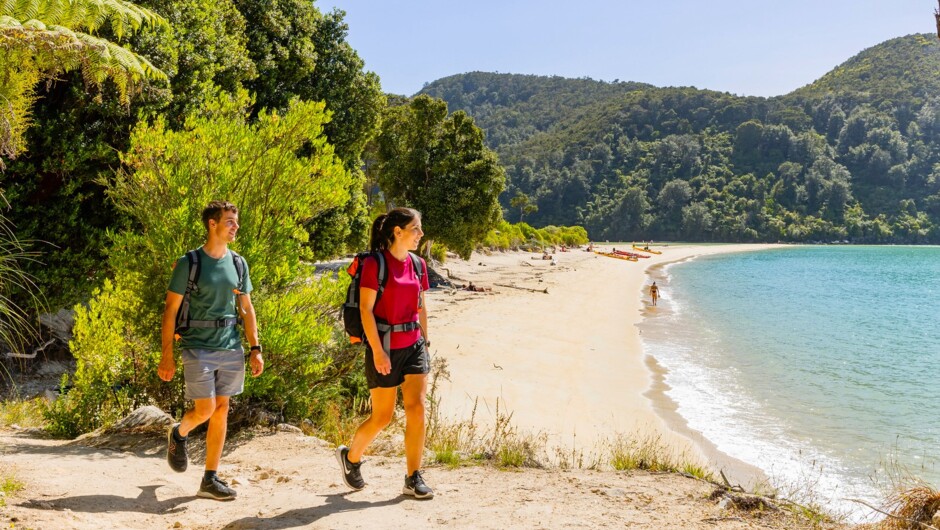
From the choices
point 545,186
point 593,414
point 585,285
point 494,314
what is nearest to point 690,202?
point 545,186

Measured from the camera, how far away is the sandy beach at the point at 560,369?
1037 cm

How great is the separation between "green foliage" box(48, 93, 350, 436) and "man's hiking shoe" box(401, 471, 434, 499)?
90.7 inches

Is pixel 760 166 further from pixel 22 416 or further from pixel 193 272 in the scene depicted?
pixel 193 272

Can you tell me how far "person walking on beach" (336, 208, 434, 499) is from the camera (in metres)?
4.24

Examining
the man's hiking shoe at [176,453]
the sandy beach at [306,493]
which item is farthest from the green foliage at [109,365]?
the man's hiking shoe at [176,453]

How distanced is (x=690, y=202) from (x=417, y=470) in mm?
147075

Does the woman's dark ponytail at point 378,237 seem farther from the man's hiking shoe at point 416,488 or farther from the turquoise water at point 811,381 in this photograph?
the turquoise water at point 811,381

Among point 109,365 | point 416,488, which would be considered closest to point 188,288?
point 416,488

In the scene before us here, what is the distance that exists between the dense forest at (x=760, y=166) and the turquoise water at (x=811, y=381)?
86.5m

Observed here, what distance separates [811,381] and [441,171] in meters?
20.2

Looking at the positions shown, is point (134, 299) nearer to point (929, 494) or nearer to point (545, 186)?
point (929, 494)

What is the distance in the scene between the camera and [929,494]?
4.02m

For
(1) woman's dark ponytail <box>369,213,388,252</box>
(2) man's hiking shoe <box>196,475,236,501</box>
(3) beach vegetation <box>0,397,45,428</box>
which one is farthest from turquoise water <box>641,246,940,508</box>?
(3) beach vegetation <box>0,397,45,428</box>

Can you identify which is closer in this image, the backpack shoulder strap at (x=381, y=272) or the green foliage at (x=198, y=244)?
the backpack shoulder strap at (x=381, y=272)
